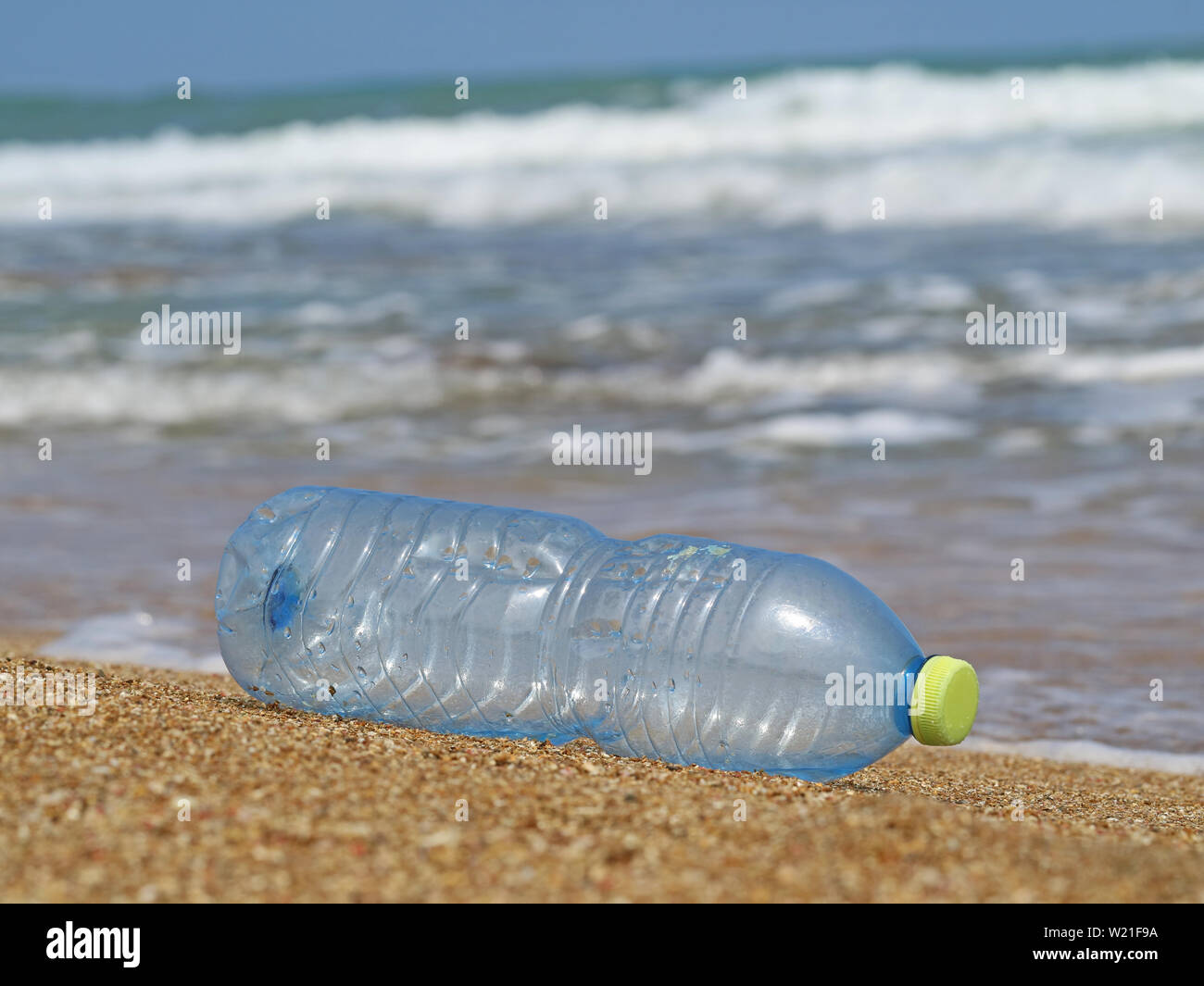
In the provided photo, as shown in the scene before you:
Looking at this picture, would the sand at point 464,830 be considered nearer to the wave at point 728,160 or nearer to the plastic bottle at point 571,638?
the plastic bottle at point 571,638

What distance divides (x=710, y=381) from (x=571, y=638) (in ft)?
16.5

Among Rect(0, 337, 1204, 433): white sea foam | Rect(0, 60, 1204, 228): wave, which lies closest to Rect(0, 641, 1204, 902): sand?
Rect(0, 337, 1204, 433): white sea foam

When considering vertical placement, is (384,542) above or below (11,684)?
above

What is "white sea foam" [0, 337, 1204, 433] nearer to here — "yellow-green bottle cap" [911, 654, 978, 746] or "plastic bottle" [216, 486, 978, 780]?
"plastic bottle" [216, 486, 978, 780]

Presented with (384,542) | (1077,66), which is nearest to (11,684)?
(384,542)

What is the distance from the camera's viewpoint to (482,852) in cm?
183

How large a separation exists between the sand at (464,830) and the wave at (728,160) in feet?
38.1

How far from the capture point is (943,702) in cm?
232

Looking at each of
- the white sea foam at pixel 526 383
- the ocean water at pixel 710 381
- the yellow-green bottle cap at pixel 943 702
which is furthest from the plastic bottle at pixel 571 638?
the white sea foam at pixel 526 383

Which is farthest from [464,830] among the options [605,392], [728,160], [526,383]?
[728,160]

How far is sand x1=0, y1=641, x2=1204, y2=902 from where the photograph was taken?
1.74m

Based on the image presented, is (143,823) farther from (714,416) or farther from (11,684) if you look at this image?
(714,416)

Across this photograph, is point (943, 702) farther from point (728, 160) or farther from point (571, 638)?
point (728, 160)

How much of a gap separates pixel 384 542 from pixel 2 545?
2.49 meters
